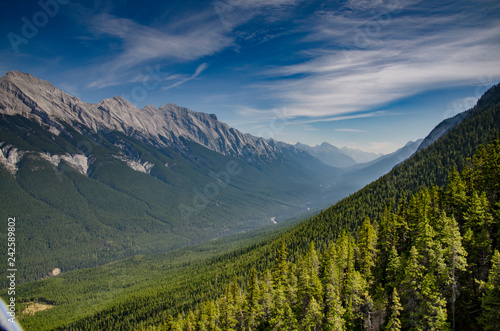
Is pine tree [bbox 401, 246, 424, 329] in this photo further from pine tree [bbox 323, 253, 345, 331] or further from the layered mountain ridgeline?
the layered mountain ridgeline

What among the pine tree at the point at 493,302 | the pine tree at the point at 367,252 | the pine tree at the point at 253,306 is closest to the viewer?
the pine tree at the point at 493,302

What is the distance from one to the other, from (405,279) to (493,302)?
38.0ft

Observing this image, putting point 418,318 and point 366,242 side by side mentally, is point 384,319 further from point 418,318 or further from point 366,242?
point 366,242

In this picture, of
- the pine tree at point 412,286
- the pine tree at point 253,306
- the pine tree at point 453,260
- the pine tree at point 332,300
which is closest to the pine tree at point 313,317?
the pine tree at point 332,300

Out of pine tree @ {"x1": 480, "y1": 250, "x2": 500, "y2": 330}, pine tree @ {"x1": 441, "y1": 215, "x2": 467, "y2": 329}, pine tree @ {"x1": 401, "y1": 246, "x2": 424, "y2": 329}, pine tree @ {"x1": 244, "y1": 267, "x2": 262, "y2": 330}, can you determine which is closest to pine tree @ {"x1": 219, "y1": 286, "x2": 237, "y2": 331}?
pine tree @ {"x1": 244, "y1": 267, "x2": 262, "y2": 330}

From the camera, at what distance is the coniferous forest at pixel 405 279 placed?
44.0 metres

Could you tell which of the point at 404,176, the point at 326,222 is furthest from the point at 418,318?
the point at 404,176

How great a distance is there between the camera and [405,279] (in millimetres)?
47406

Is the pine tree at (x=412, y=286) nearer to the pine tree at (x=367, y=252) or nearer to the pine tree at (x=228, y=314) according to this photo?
the pine tree at (x=367, y=252)

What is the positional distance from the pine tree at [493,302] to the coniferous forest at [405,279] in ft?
0.39

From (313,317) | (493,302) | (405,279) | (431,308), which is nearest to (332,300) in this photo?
(313,317)

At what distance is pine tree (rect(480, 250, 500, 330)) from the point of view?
37.4 meters

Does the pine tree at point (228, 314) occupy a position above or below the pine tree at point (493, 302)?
below

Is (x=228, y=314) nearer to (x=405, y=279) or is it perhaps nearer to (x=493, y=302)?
(x=405, y=279)
